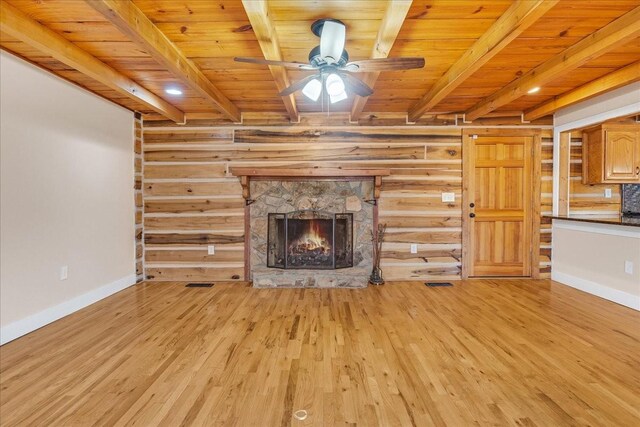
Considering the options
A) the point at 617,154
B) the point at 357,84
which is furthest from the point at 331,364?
the point at 617,154

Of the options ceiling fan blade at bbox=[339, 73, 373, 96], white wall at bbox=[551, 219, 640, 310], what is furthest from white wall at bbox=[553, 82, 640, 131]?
ceiling fan blade at bbox=[339, 73, 373, 96]

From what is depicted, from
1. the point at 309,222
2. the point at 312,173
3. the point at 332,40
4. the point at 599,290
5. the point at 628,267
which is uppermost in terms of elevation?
the point at 332,40

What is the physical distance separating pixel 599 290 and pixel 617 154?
72.1 inches

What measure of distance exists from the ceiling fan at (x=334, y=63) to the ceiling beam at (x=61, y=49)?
1501 millimetres

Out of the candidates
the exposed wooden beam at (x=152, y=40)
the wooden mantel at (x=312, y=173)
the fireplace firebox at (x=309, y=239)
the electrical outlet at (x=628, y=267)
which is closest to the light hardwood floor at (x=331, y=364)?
the electrical outlet at (x=628, y=267)

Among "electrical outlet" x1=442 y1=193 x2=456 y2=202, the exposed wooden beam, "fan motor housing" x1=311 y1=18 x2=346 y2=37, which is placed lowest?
"electrical outlet" x1=442 y1=193 x2=456 y2=202

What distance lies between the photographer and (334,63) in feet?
7.56

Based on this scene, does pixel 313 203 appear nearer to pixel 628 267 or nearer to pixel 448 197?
pixel 448 197

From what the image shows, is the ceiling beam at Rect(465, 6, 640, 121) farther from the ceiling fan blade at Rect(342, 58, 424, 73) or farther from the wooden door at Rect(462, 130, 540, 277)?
→ the ceiling fan blade at Rect(342, 58, 424, 73)

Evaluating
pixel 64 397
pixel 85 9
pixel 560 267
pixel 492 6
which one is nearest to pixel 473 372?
pixel 492 6

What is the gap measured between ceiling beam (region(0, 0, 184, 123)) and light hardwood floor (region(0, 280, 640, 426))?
2361mm

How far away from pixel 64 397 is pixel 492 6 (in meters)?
3.77

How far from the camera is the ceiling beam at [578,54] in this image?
2.26 m

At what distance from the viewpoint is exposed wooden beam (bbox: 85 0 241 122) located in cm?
192
